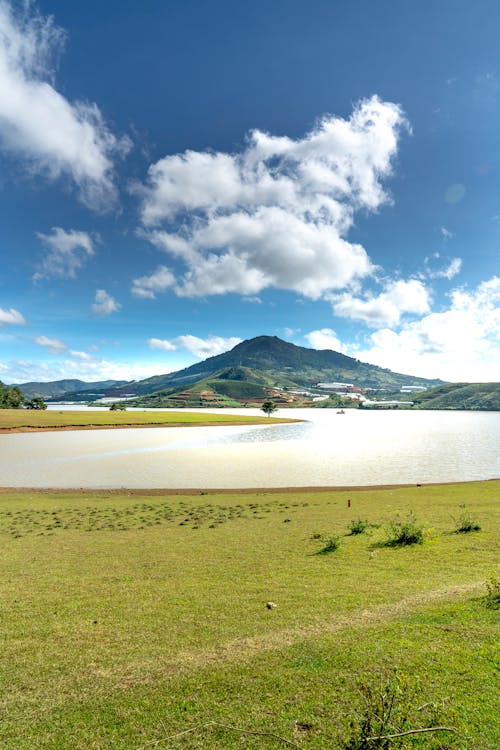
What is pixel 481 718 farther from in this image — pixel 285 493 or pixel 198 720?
pixel 285 493

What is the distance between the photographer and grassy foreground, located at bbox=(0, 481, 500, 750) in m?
6.33

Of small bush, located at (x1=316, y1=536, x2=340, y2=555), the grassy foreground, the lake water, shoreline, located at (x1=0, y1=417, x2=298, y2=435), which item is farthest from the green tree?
small bush, located at (x1=316, y1=536, x2=340, y2=555)

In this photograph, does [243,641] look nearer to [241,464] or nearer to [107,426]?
[241,464]

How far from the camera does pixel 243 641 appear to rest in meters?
9.15

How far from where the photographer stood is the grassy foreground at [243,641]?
249 inches

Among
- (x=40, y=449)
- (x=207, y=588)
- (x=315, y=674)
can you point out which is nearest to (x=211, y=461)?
(x=40, y=449)

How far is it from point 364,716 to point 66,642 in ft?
25.5

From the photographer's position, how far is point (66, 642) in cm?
955

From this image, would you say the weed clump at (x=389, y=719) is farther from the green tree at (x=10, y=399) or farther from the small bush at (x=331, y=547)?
the green tree at (x=10, y=399)

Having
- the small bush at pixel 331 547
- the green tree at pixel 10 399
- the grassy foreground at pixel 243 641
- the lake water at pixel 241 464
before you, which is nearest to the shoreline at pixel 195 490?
the lake water at pixel 241 464

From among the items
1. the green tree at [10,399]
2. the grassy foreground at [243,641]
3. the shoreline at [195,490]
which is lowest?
the shoreline at [195,490]

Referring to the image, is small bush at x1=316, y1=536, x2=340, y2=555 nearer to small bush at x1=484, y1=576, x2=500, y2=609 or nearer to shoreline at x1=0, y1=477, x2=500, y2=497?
small bush at x1=484, y1=576, x2=500, y2=609

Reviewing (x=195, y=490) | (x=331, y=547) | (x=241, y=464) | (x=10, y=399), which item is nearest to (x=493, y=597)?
(x=331, y=547)

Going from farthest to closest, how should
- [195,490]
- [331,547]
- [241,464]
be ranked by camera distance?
[241,464] < [195,490] < [331,547]
